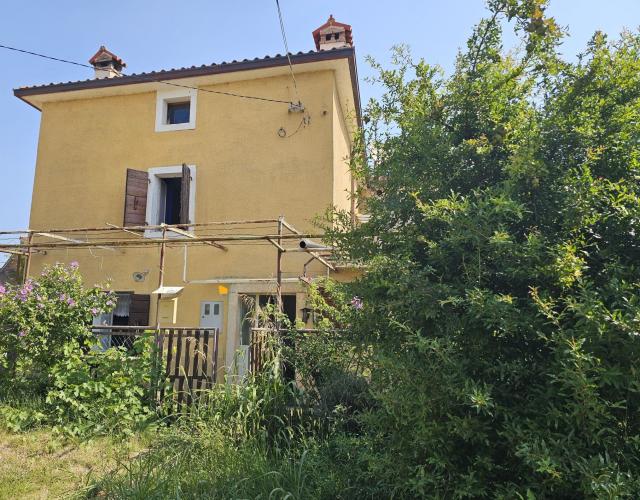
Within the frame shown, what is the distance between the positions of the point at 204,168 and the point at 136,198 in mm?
1624

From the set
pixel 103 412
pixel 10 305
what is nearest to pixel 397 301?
pixel 103 412

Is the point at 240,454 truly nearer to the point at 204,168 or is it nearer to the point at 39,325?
the point at 39,325

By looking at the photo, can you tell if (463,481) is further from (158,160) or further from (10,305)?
(158,160)

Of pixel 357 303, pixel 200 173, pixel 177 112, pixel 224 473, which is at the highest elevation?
pixel 177 112

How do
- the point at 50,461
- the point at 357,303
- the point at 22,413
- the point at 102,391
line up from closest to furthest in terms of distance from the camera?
the point at 357,303 → the point at 50,461 → the point at 22,413 → the point at 102,391

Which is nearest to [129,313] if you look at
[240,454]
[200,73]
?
[200,73]

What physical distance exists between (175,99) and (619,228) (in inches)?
415

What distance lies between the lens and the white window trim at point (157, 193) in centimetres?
1018

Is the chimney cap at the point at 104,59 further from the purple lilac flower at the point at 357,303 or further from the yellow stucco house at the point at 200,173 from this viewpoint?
the purple lilac flower at the point at 357,303

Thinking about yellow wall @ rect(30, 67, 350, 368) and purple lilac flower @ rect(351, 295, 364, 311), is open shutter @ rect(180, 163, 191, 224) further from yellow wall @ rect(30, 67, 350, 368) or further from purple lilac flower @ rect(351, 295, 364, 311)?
purple lilac flower @ rect(351, 295, 364, 311)

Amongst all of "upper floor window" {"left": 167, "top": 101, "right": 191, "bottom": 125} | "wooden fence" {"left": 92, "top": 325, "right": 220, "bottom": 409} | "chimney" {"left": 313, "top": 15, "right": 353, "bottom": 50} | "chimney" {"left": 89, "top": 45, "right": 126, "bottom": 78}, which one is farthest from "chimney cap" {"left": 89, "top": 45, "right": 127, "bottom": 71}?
"wooden fence" {"left": 92, "top": 325, "right": 220, "bottom": 409}

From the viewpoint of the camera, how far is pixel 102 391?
235 inches

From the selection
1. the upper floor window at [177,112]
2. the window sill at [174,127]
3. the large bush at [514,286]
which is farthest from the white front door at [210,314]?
the large bush at [514,286]

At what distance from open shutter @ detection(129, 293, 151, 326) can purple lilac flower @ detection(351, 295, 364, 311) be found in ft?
25.0
